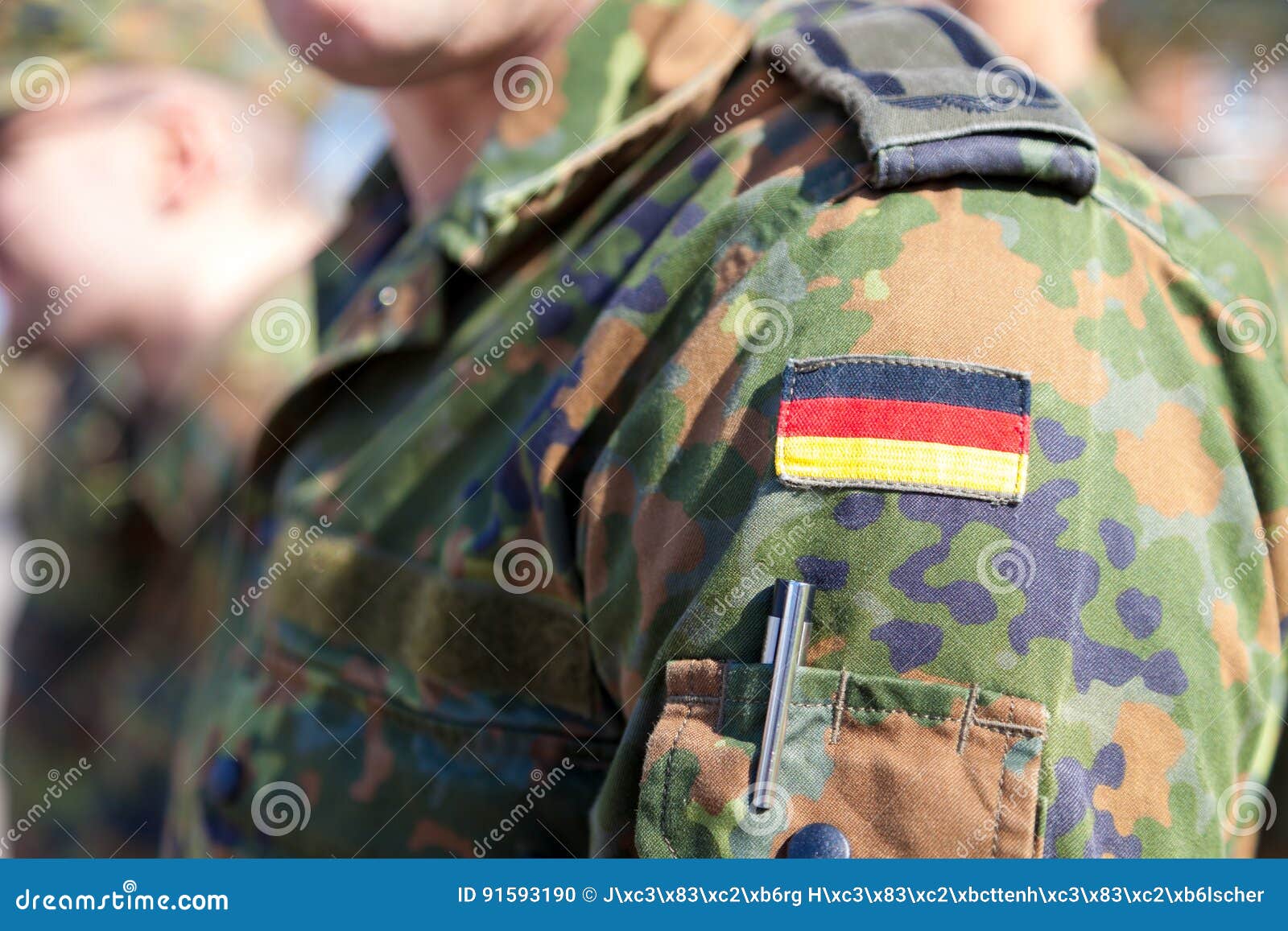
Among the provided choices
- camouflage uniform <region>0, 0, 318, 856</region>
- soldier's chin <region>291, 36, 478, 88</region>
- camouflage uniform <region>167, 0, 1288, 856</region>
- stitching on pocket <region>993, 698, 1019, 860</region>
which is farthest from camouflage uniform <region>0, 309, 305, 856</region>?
stitching on pocket <region>993, 698, 1019, 860</region>

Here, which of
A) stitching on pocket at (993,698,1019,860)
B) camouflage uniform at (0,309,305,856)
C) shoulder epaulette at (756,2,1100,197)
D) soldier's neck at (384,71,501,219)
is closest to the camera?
stitching on pocket at (993,698,1019,860)

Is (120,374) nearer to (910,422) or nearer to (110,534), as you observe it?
(110,534)

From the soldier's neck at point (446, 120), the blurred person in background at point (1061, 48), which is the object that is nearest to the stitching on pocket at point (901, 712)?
the soldier's neck at point (446, 120)

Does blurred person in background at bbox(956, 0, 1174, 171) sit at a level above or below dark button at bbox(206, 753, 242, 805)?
above

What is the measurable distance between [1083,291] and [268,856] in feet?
2.54

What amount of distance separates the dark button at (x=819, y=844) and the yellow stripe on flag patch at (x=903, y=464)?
19 centimetres

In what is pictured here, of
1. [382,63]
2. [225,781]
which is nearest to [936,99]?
[382,63]

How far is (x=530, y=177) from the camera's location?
39.4 inches

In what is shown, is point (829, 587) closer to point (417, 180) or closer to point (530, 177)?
point (530, 177)

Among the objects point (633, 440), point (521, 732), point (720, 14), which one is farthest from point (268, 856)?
point (720, 14)

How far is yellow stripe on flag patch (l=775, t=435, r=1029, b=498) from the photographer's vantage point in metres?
0.61

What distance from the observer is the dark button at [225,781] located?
3.17 ft

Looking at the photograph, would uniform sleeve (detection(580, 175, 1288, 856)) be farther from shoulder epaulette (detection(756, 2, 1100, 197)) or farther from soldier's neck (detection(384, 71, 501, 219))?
soldier's neck (detection(384, 71, 501, 219))

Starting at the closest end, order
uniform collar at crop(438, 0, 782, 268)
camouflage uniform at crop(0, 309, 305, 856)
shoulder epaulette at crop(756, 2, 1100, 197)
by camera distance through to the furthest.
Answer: shoulder epaulette at crop(756, 2, 1100, 197) → uniform collar at crop(438, 0, 782, 268) → camouflage uniform at crop(0, 309, 305, 856)
